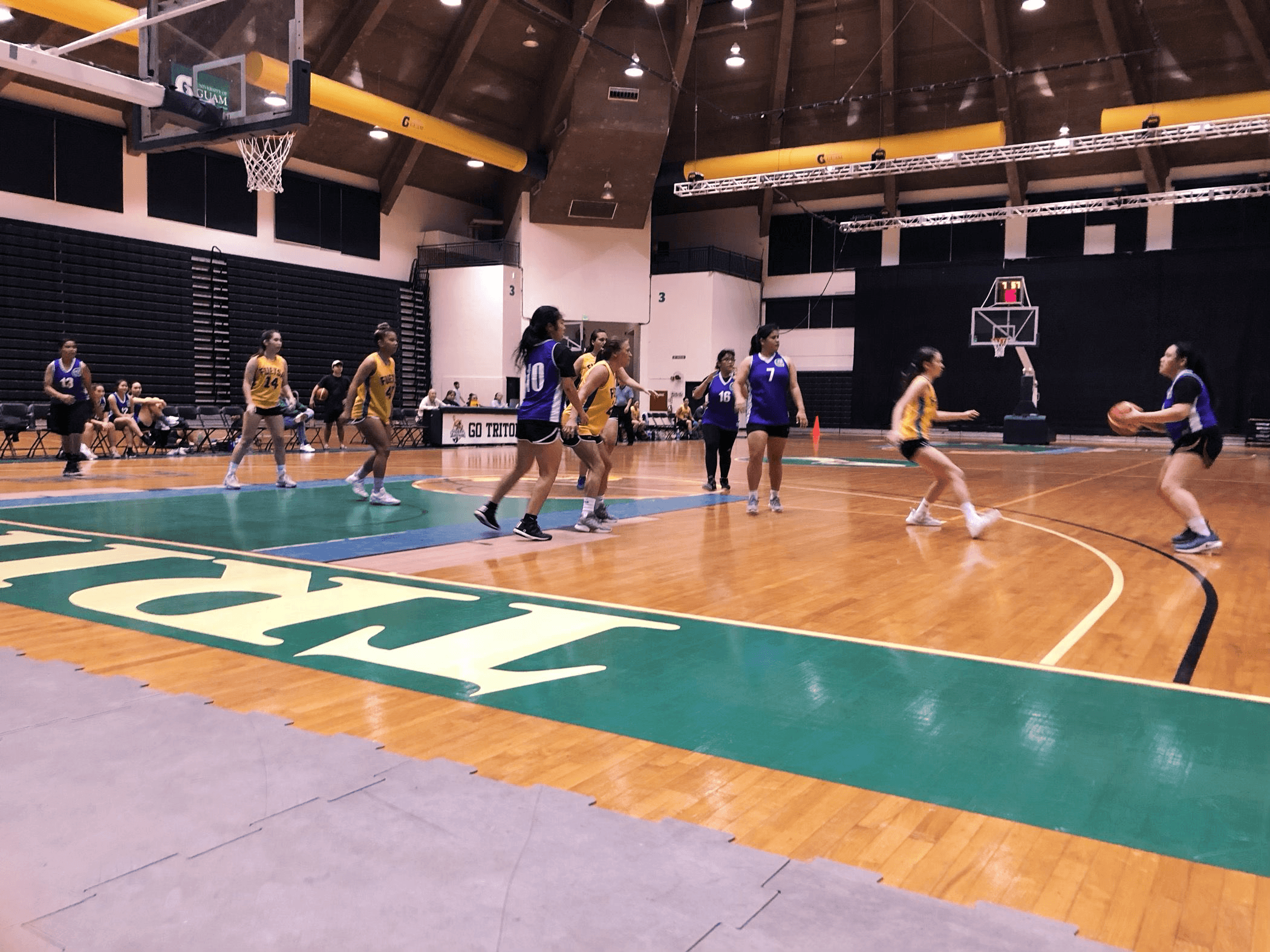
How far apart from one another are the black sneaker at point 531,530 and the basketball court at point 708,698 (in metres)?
0.15

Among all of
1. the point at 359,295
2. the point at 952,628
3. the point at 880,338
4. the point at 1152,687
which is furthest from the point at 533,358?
the point at 880,338

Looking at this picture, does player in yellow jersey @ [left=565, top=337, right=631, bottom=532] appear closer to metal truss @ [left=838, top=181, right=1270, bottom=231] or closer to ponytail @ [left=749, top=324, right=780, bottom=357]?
ponytail @ [left=749, top=324, right=780, bottom=357]

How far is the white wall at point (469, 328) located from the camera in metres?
24.5

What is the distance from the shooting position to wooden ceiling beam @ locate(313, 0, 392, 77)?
1907 centimetres

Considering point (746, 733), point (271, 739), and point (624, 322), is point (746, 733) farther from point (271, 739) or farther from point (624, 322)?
point (624, 322)

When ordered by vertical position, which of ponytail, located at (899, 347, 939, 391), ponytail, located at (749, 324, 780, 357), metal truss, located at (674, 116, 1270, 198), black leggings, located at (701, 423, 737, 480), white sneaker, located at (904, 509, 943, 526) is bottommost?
white sneaker, located at (904, 509, 943, 526)

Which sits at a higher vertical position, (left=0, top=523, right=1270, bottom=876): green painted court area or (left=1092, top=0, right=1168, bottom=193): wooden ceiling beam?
(left=1092, top=0, right=1168, bottom=193): wooden ceiling beam

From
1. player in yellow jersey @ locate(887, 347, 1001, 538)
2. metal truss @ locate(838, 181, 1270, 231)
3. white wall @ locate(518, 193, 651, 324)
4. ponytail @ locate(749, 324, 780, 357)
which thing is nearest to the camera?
player in yellow jersey @ locate(887, 347, 1001, 538)

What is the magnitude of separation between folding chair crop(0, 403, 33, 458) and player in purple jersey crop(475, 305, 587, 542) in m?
11.8

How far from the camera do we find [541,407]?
657 cm

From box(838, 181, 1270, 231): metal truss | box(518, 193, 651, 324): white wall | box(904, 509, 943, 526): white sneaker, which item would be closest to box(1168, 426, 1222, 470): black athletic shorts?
box(904, 509, 943, 526): white sneaker

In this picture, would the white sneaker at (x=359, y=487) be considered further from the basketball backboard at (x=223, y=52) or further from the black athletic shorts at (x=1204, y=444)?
the black athletic shorts at (x=1204, y=444)

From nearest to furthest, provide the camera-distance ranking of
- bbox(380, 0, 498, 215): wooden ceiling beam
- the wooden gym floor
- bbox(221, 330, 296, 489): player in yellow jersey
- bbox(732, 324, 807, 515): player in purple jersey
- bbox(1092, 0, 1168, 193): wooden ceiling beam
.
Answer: the wooden gym floor → bbox(732, 324, 807, 515): player in purple jersey → bbox(221, 330, 296, 489): player in yellow jersey → bbox(1092, 0, 1168, 193): wooden ceiling beam → bbox(380, 0, 498, 215): wooden ceiling beam

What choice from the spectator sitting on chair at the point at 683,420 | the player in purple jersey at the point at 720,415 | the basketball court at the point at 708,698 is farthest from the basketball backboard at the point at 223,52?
the spectator sitting on chair at the point at 683,420
